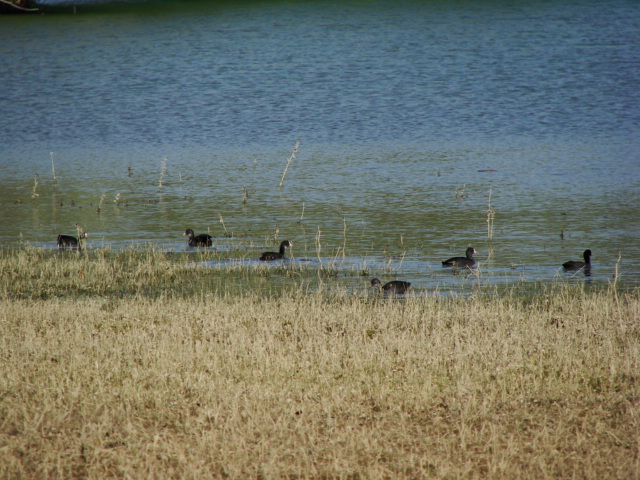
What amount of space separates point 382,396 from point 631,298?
570 centimetres

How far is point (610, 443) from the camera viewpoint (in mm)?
6918

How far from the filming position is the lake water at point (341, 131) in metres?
18.9

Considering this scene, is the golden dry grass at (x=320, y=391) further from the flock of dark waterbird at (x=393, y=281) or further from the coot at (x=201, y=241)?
the coot at (x=201, y=241)

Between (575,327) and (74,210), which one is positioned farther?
(74,210)

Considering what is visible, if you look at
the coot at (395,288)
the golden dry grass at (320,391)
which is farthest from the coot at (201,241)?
the golden dry grass at (320,391)

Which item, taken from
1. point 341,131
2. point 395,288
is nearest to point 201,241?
point 395,288

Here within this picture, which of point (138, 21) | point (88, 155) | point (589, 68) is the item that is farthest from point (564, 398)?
point (138, 21)

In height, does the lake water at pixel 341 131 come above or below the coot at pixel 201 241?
above

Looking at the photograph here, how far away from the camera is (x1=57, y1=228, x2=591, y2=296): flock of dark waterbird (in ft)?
42.8

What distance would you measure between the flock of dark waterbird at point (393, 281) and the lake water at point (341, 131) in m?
0.30

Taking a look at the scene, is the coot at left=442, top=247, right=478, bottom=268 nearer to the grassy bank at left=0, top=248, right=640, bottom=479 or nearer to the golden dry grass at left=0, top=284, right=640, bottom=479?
the grassy bank at left=0, top=248, right=640, bottom=479

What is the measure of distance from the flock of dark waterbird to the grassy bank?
919 millimetres

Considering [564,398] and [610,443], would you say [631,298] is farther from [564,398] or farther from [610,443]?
[610,443]

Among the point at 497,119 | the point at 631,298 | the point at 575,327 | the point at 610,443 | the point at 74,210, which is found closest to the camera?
the point at 610,443
